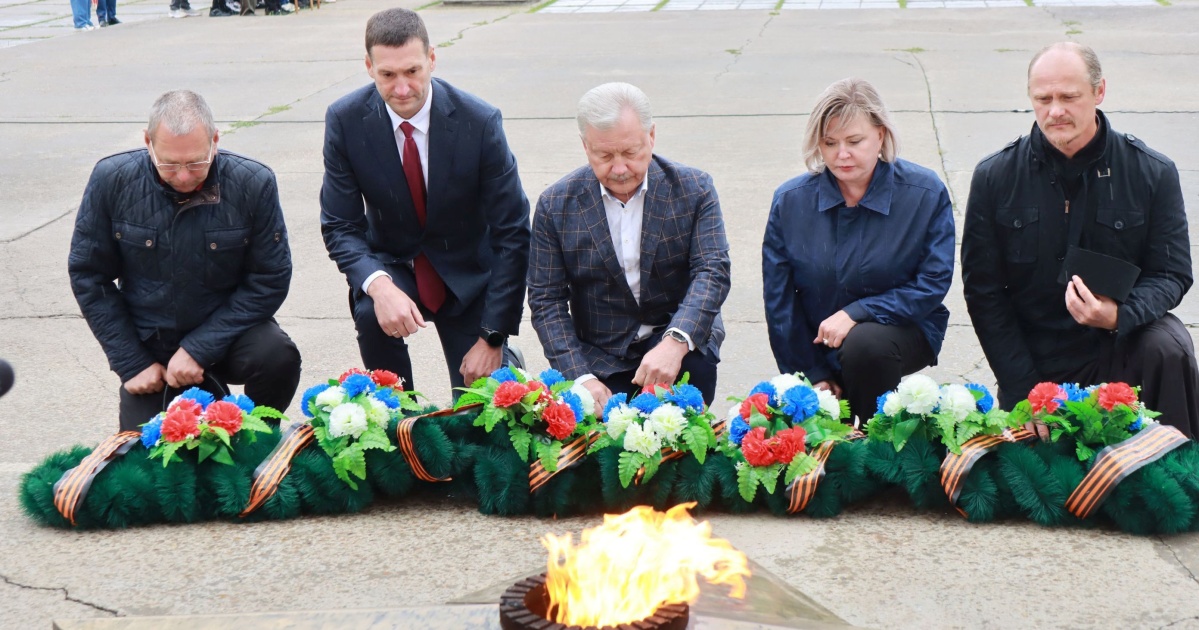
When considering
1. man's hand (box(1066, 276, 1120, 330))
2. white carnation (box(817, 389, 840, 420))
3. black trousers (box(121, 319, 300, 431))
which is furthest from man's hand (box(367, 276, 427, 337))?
man's hand (box(1066, 276, 1120, 330))

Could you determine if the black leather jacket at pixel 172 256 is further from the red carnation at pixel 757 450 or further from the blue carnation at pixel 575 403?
the red carnation at pixel 757 450

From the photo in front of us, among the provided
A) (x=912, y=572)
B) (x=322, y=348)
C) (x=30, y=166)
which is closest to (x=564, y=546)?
(x=912, y=572)

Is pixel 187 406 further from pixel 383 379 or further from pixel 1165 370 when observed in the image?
pixel 1165 370

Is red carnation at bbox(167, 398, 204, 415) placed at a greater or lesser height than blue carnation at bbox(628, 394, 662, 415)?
lesser

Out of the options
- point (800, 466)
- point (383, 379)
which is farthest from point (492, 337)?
point (800, 466)

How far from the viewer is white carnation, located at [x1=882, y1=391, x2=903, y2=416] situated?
3689 mm

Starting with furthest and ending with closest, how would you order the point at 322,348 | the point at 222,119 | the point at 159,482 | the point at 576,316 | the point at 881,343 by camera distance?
the point at 222,119 → the point at 322,348 → the point at 576,316 → the point at 881,343 → the point at 159,482

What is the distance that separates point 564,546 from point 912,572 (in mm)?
1037

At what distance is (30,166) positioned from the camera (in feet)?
32.0

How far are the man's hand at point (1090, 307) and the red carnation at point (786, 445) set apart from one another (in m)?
1.02

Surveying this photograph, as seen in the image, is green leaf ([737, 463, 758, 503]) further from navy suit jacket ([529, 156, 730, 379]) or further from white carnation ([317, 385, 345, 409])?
white carnation ([317, 385, 345, 409])

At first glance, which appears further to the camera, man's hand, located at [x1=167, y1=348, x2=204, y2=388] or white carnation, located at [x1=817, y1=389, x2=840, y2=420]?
man's hand, located at [x1=167, y1=348, x2=204, y2=388]

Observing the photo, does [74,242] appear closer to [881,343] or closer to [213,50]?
[881,343]

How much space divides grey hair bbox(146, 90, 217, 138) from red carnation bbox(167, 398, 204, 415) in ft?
2.88
